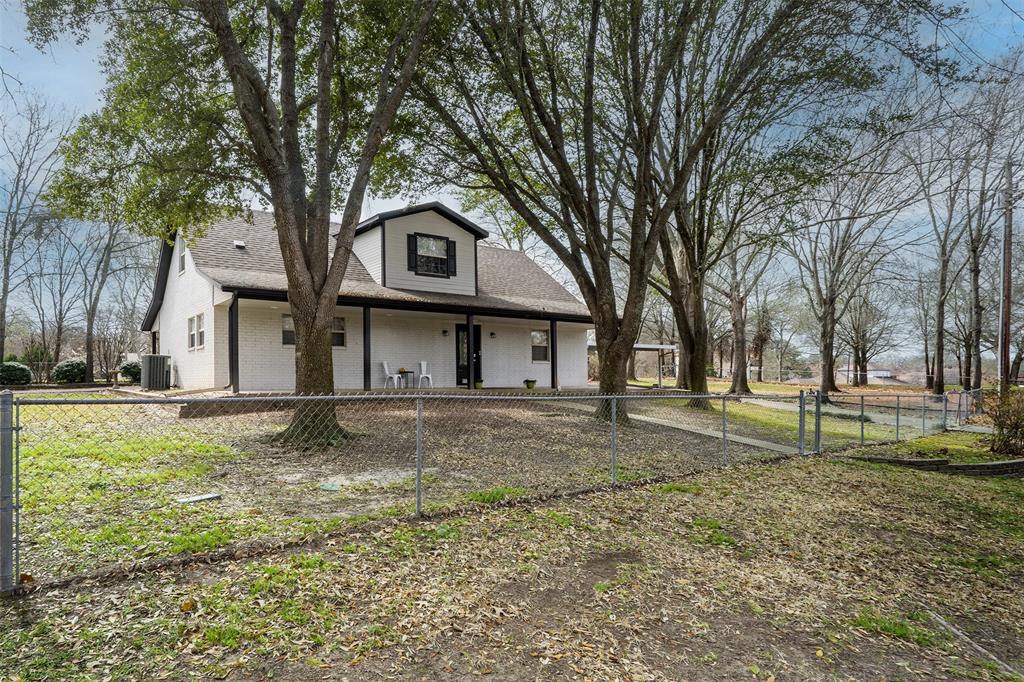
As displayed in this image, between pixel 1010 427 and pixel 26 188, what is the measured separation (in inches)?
1372

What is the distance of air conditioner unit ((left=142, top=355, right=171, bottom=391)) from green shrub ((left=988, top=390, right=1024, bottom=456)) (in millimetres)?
20484

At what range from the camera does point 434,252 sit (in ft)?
56.4

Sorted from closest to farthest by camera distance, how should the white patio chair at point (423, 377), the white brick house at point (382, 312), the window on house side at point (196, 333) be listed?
the white brick house at point (382, 312)
the window on house side at point (196, 333)
the white patio chair at point (423, 377)

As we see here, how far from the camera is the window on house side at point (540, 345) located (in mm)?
19484

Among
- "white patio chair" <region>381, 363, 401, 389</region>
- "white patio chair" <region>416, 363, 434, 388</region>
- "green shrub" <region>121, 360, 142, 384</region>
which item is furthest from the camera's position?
"green shrub" <region>121, 360, 142, 384</region>

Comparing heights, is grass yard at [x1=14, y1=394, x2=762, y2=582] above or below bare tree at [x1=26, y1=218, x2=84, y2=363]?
below

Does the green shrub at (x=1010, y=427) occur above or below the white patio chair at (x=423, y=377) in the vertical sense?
below

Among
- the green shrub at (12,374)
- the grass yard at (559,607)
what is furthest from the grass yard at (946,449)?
the green shrub at (12,374)

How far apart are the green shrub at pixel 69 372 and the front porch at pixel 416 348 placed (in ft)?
46.0

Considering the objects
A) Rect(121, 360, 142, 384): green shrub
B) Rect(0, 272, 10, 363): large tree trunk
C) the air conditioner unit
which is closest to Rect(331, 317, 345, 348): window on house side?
the air conditioner unit

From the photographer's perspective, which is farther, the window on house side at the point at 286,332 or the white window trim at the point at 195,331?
the white window trim at the point at 195,331

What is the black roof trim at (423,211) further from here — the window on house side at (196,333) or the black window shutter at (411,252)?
the window on house side at (196,333)

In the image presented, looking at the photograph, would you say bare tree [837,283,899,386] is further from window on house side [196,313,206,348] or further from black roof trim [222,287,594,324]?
window on house side [196,313,206,348]

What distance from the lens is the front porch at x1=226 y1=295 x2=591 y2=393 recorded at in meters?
13.7
